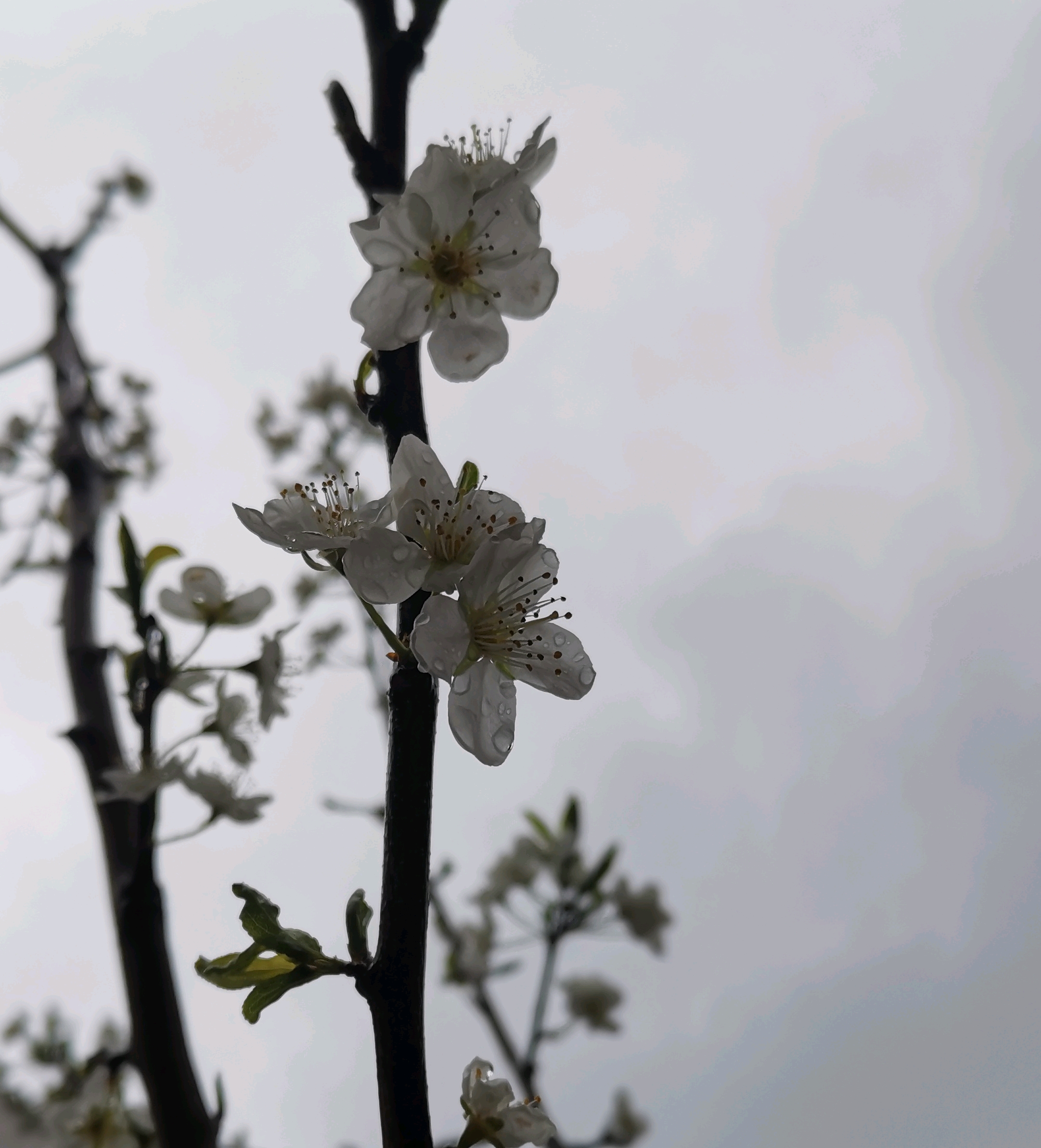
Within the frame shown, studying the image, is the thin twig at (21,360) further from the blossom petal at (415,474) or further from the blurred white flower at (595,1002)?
the blurred white flower at (595,1002)

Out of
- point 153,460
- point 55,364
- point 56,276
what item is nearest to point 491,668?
point 55,364

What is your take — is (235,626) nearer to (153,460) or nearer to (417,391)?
(417,391)

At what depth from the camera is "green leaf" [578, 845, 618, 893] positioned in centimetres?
325

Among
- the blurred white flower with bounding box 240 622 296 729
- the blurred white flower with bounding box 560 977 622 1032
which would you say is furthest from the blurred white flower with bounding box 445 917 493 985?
the blurred white flower with bounding box 240 622 296 729

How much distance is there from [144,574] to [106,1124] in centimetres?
107

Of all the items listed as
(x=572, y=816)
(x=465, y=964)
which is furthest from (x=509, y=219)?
(x=465, y=964)

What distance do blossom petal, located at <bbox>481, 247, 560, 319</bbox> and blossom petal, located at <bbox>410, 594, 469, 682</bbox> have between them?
0.53 meters

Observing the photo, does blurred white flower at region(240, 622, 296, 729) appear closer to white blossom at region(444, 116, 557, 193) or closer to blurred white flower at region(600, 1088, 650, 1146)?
white blossom at region(444, 116, 557, 193)

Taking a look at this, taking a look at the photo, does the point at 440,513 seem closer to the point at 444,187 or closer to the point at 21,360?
the point at 444,187

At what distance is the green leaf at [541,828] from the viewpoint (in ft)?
12.4

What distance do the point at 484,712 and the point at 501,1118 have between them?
0.46m

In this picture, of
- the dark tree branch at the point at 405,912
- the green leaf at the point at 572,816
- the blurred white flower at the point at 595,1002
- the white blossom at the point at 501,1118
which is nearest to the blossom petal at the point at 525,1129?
the white blossom at the point at 501,1118

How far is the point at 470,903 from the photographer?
457 centimetres

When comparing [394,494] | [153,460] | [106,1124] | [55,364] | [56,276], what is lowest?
[106,1124]
